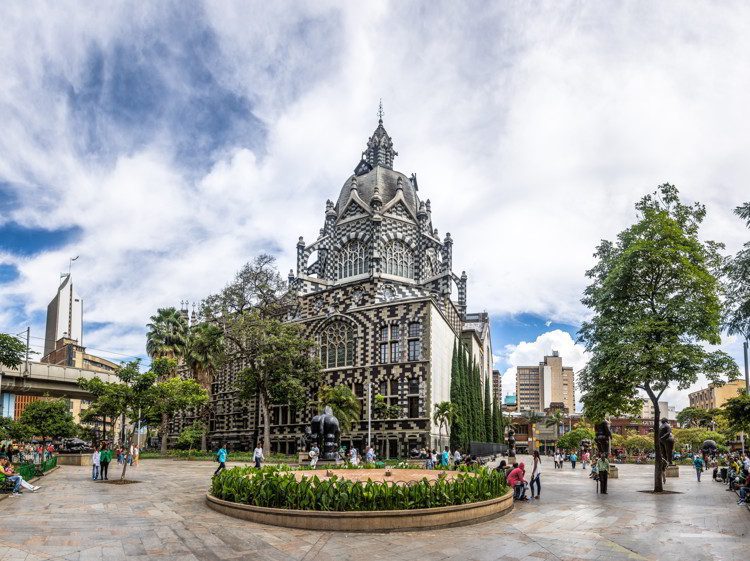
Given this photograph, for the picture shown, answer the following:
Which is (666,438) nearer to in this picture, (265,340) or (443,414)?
(443,414)

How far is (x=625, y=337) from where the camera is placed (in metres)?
24.5

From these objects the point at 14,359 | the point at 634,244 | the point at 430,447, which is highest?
the point at 634,244

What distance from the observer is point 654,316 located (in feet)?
80.7

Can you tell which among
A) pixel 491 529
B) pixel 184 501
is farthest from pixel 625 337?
pixel 184 501

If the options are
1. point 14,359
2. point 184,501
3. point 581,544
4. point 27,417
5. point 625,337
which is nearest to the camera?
point 581,544

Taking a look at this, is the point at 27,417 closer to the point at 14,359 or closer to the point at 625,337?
the point at 14,359

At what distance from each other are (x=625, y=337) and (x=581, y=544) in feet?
43.2

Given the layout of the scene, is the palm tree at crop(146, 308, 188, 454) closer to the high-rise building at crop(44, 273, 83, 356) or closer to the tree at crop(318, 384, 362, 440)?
the tree at crop(318, 384, 362, 440)

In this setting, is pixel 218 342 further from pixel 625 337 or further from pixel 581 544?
pixel 581 544

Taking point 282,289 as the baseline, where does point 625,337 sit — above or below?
below

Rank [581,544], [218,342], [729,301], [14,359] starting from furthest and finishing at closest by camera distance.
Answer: [218,342] < [14,359] < [729,301] < [581,544]

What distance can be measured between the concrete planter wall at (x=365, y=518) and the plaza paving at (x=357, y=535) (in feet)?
0.92

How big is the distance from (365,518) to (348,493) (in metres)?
0.71

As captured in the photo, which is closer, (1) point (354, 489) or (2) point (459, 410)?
(1) point (354, 489)
